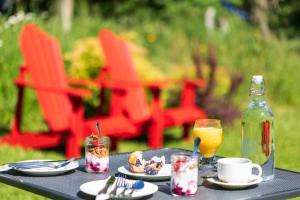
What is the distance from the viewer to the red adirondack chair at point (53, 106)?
6512 mm

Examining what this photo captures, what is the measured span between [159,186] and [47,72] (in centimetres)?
375

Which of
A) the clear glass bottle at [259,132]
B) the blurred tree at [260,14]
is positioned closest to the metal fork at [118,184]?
the clear glass bottle at [259,132]

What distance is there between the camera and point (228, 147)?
7.59 meters

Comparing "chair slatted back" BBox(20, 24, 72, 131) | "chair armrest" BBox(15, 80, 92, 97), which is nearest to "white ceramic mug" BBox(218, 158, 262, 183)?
"chair armrest" BBox(15, 80, 92, 97)

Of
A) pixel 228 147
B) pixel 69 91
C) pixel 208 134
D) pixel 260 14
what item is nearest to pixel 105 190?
pixel 208 134

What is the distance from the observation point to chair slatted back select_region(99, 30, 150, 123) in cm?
762

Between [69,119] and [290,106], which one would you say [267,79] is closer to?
[290,106]

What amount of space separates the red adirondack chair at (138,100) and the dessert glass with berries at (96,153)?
3665 millimetres

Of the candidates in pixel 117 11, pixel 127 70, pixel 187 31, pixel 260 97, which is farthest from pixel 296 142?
pixel 117 11

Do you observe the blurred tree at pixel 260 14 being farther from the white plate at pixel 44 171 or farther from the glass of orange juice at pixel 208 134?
the white plate at pixel 44 171

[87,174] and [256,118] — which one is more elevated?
[256,118]

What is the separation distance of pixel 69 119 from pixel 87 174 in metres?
3.06

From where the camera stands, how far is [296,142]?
8172mm

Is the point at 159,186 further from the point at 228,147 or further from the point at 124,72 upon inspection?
the point at 124,72
